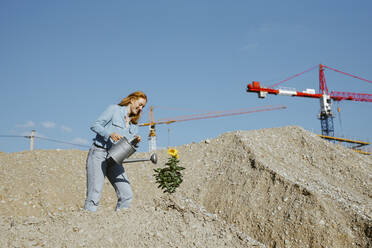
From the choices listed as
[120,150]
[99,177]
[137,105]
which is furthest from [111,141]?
[137,105]

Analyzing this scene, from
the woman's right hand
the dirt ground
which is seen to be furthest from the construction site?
the woman's right hand

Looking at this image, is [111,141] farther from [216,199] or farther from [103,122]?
[216,199]

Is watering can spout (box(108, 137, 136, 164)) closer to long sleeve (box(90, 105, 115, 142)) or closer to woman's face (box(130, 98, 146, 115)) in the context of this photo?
long sleeve (box(90, 105, 115, 142))

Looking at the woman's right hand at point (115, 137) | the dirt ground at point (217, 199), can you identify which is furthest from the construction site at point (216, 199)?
the woman's right hand at point (115, 137)

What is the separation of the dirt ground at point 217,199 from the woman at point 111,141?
28 cm

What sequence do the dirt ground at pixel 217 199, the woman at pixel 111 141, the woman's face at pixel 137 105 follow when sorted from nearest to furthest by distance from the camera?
the dirt ground at pixel 217 199 < the woman at pixel 111 141 < the woman's face at pixel 137 105

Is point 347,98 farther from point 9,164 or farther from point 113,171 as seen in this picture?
point 113,171

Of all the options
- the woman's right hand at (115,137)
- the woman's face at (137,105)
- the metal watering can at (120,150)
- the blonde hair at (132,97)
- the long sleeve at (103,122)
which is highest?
the blonde hair at (132,97)

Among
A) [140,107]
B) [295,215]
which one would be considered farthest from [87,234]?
[295,215]

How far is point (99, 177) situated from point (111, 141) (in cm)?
43

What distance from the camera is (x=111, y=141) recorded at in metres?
4.05

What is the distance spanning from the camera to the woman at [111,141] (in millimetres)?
3941

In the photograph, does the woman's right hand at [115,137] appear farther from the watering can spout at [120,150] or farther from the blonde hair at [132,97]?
the blonde hair at [132,97]

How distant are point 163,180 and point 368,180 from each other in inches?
240
